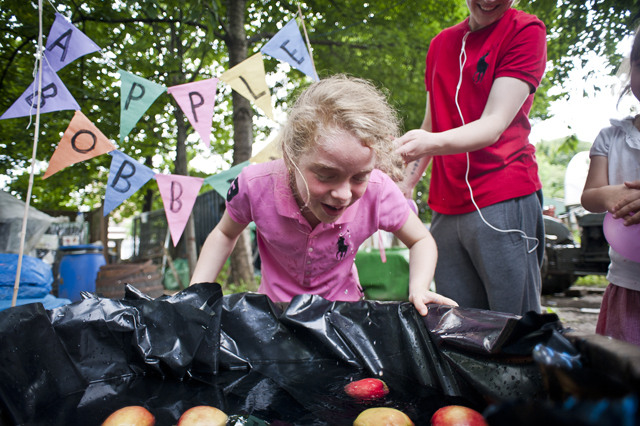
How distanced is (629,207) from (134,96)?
2879 millimetres

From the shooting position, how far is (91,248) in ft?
19.4

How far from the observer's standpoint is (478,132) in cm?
138

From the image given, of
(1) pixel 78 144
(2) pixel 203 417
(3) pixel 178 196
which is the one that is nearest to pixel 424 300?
(2) pixel 203 417

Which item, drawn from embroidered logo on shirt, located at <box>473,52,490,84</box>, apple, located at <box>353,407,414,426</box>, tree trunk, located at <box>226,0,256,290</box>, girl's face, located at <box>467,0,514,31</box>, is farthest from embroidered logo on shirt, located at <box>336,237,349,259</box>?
tree trunk, located at <box>226,0,256,290</box>

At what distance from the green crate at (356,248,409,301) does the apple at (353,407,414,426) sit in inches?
64.2

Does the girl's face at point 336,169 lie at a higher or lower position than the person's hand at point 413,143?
lower

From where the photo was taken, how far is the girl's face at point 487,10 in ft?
4.85

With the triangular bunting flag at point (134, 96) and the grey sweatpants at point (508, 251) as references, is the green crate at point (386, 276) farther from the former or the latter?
the triangular bunting flag at point (134, 96)

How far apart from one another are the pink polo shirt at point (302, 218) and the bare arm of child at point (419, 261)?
6cm

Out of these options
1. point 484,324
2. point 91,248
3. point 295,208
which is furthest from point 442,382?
point 91,248

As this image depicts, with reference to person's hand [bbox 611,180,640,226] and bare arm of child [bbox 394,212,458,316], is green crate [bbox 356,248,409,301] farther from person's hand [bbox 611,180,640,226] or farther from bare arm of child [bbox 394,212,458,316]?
person's hand [bbox 611,180,640,226]

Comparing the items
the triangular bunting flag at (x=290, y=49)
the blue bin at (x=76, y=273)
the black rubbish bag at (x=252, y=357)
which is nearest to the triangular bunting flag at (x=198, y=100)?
the triangular bunting flag at (x=290, y=49)

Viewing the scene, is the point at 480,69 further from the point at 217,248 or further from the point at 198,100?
the point at 198,100

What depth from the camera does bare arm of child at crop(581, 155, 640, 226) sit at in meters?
1.15
